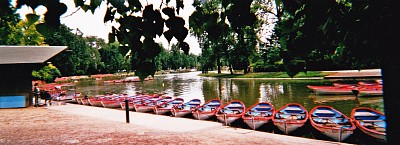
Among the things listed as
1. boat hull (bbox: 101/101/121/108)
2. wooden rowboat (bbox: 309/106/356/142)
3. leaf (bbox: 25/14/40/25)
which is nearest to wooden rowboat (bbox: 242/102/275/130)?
wooden rowboat (bbox: 309/106/356/142)

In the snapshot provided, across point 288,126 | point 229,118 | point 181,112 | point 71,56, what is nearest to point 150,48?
point 288,126

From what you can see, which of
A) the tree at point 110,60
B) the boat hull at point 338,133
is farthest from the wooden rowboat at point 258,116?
the tree at point 110,60

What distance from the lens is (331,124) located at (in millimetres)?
11078

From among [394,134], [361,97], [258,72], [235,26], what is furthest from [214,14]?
[258,72]

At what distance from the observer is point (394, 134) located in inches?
73.2

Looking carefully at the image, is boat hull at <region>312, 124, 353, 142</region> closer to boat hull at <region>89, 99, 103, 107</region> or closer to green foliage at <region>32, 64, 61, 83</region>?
boat hull at <region>89, 99, 103, 107</region>

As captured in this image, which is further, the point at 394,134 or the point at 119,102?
the point at 119,102

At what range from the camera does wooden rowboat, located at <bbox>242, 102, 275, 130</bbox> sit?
12.3 metres

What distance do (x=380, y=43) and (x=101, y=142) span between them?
344 inches

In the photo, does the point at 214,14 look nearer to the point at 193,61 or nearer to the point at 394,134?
the point at 394,134

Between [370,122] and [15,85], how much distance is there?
68.4 feet

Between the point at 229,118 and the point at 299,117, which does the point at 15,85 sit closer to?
the point at 229,118

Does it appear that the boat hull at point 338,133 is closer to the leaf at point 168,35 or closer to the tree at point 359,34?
the tree at point 359,34

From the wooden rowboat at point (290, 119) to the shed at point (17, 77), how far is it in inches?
611
